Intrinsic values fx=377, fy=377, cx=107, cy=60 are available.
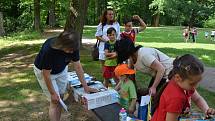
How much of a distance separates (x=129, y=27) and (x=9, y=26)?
28017 millimetres

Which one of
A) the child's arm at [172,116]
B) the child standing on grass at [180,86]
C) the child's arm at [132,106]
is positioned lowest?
the child's arm at [132,106]

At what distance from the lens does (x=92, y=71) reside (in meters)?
10.1

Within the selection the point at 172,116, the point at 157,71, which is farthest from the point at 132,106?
the point at 172,116

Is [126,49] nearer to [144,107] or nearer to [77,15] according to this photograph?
[144,107]

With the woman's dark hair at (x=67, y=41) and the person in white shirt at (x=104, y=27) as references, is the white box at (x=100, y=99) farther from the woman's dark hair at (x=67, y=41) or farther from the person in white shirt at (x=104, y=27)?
the person in white shirt at (x=104, y=27)

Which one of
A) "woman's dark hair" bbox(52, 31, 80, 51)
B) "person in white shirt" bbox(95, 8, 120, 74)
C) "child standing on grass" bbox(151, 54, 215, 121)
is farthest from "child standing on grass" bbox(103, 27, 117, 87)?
"child standing on grass" bbox(151, 54, 215, 121)

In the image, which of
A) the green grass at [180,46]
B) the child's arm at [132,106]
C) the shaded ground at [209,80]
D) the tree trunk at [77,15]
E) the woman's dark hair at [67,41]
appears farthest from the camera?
the green grass at [180,46]

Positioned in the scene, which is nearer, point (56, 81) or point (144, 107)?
point (144, 107)

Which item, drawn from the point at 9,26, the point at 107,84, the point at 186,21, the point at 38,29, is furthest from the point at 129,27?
the point at 186,21

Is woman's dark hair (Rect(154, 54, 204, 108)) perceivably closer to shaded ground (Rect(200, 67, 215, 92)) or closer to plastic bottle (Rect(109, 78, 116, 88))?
plastic bottle (Rect(109, 78, 116, 88))

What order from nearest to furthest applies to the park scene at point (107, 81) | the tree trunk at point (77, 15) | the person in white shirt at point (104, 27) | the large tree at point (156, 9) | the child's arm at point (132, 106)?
the park scene at point (107, 81), the child's arm at point (132, 106), the person in white shirt at point (104, 27), the tree trunk at point (77, 15), the large tree at point (156, 9)

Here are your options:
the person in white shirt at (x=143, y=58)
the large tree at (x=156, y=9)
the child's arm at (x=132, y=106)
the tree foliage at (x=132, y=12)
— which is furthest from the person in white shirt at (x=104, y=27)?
the large tree at (x=156, y=9)

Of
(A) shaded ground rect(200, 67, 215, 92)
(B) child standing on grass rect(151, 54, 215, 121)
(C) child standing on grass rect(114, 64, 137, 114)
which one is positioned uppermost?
(B) child standing on grass rect(151, 54, 215, 121)

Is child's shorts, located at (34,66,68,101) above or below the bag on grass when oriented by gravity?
above
